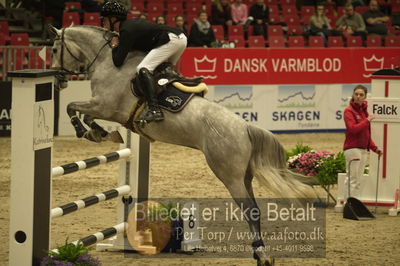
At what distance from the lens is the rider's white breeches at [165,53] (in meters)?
7.21

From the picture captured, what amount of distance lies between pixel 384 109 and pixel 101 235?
4.25 metres

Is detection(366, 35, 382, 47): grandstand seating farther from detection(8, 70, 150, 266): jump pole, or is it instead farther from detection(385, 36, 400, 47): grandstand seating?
detection(8, 70, 150, 266): jump pole

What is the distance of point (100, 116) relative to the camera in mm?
7398

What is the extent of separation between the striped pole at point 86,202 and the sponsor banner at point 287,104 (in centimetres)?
777

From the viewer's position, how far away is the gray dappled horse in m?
7.08

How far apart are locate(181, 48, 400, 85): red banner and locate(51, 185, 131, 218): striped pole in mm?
7598

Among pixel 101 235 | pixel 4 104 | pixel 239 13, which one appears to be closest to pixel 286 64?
→ pixel 239 13

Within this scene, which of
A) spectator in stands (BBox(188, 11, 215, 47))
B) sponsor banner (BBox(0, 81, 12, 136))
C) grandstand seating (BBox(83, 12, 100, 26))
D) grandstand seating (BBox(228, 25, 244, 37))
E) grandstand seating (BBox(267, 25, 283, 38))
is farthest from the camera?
grandstand seating (BBox(267, 25, 283, 38))

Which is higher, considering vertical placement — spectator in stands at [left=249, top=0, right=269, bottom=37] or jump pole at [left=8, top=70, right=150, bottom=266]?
spectator in stands at [left=249, top=0, right=269, bottom=37]

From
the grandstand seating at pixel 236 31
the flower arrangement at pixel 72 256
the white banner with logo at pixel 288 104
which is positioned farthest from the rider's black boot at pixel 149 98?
the grandstand seating at pixel 236 31

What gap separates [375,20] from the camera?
774 inches

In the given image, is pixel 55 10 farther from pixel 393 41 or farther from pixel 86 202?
pixel 86 202

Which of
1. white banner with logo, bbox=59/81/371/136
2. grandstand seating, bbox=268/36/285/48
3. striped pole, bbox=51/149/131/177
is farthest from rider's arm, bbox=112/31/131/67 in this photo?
grandstand seating, bbox=268/36/285/48

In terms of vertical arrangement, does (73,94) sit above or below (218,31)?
below
